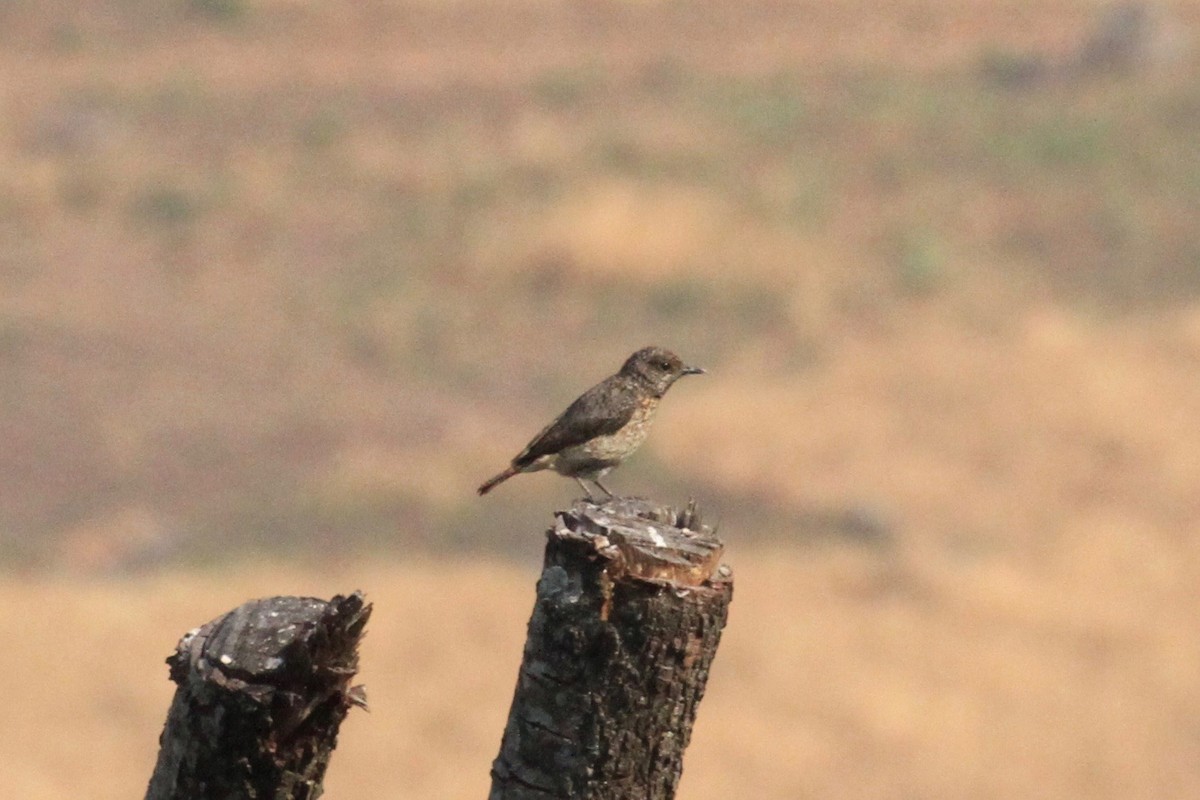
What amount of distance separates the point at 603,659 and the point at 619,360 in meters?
23.6

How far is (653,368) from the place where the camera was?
8656 millimetres

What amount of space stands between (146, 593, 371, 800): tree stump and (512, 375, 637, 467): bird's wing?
4030 mm

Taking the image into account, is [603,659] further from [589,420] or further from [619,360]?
[619,360]

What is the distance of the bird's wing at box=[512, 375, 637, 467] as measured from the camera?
832 cm

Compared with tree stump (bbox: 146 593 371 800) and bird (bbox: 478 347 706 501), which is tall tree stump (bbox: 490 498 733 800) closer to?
tree stump (bbox: 146 593 371 800)

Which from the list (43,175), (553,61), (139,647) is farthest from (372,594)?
(553,61)

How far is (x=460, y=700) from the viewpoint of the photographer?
18000 mm

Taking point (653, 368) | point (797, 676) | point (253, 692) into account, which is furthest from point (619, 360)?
point (253, 692)

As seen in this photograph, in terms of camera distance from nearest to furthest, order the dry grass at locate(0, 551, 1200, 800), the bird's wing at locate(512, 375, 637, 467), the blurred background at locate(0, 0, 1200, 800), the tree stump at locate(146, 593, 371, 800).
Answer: the tree stump at locate(146, 593, 371, 800) → the bird's wing at locate(512, 375, 637, 467) → the dry grass at locate(0, 551, 1200, 800) → the blurred background at locate(0, 0, 1200, 800)

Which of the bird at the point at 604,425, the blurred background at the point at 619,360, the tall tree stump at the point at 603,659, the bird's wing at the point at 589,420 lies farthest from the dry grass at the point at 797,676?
the tall tree stump at the point at 603,659

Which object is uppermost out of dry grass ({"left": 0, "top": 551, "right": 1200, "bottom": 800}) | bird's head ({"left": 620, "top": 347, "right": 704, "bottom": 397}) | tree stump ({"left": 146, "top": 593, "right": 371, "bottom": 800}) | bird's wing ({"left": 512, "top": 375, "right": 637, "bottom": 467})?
dry grass ({"left": 0, "top": 551, "right": 1200, "bottom": 800})

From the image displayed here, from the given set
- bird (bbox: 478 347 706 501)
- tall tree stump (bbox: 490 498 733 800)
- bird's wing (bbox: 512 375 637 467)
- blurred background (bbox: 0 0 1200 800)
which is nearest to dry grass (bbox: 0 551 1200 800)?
blurred background (bbox: 0 0 1200 800)

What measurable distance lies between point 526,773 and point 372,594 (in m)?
16.1

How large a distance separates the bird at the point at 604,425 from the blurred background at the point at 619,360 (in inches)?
319
